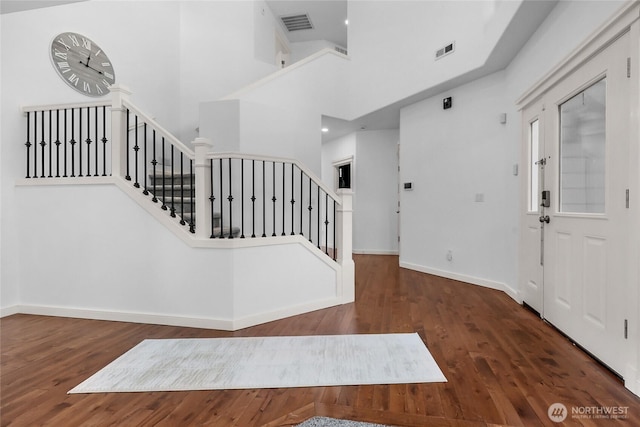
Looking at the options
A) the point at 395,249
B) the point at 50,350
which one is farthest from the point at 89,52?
the point at 395,249

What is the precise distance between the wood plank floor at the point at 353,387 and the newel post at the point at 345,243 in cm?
40

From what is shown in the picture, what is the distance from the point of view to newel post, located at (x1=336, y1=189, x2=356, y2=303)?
12.2ft

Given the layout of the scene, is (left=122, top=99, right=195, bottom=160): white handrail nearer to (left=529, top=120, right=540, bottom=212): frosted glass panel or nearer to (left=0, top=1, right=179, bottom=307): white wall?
(left=0, top=1, right=179, bottom=307): white wall

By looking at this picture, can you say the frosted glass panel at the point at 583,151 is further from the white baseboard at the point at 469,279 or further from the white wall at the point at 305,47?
the white wall at the point at 305,47

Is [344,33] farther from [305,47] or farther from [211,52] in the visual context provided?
[211,52]

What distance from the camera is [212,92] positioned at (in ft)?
20.0

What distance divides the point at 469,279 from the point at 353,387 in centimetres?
333

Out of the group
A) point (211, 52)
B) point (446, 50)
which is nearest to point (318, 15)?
point (211, 52)

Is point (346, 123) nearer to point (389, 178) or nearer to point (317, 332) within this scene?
point (389, 178)

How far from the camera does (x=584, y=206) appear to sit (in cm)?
255

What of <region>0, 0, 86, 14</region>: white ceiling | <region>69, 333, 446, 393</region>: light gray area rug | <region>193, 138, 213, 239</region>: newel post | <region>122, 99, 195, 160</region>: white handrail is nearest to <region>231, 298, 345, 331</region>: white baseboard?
<region>69, 333, 446, 393</region>: light gray area rug

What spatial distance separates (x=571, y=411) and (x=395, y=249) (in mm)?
5711

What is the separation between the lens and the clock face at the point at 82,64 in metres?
3.67
